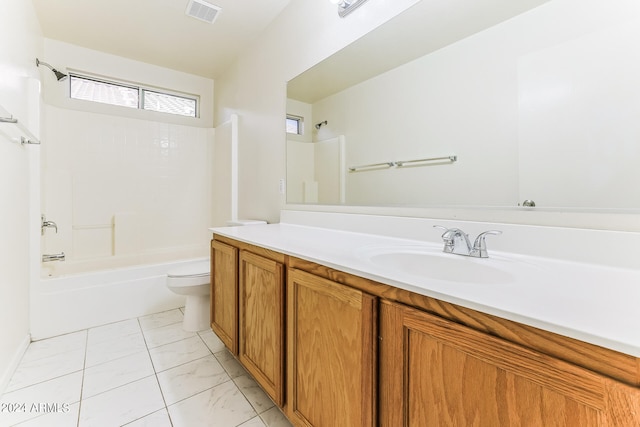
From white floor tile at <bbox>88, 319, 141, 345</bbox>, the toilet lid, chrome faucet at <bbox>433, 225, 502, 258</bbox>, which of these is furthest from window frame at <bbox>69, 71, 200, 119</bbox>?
chrome faucet at <bbox>433, 225, 502, 258</bbox>

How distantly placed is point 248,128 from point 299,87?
2.85 feet

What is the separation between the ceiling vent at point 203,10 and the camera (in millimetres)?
2053

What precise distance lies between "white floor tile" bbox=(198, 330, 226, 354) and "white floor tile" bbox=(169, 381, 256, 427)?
1.35ft

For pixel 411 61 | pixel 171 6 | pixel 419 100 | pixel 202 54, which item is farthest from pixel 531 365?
pixel 202 54

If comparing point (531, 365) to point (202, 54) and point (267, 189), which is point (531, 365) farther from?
point (202, 54)

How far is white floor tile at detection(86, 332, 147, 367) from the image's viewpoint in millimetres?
1717

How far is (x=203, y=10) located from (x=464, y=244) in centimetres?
245

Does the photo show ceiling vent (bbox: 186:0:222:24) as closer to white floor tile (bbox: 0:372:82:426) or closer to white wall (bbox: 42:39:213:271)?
white wall (bbox: 42:39:213:271)

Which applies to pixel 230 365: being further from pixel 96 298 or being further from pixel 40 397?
pixel 96 298

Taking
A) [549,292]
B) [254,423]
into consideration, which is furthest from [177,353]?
[549,292]

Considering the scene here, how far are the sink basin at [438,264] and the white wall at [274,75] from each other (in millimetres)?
1145

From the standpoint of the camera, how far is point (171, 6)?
2.09 m

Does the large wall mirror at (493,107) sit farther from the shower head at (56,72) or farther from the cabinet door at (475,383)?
the shower head at (56,72)

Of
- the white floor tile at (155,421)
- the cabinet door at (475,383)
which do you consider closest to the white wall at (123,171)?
the white floor tile at (155,421)
